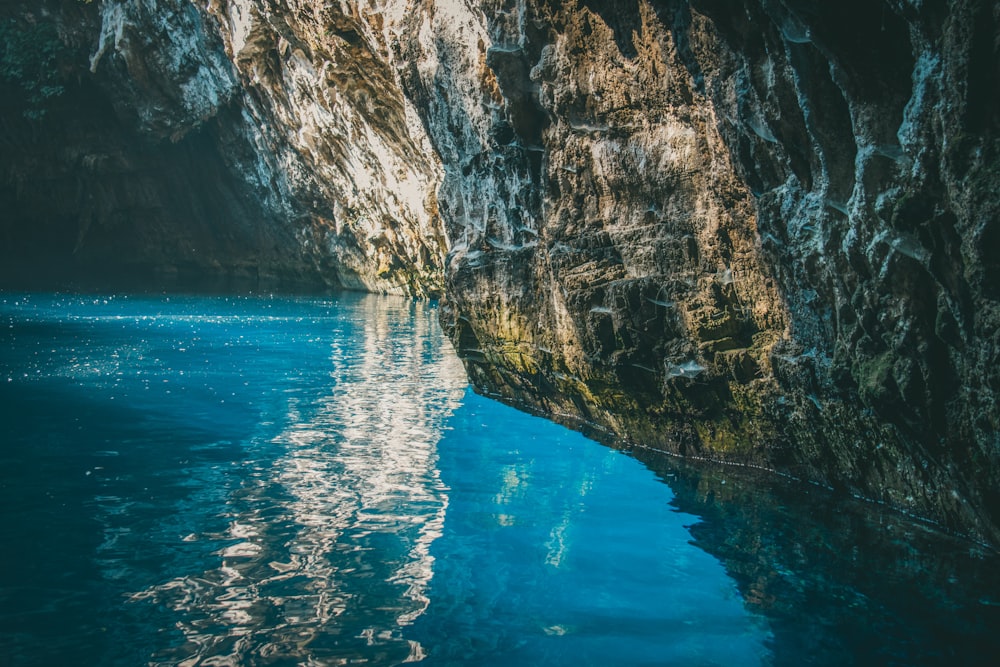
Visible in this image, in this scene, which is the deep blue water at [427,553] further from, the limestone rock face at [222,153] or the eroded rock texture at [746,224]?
the limestone rock face at [222,153]

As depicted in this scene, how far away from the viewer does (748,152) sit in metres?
6.45

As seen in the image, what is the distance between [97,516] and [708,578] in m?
4.73

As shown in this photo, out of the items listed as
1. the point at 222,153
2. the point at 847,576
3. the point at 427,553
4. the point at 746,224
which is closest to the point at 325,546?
the point at 427,553

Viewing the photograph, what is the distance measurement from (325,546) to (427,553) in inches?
29.4

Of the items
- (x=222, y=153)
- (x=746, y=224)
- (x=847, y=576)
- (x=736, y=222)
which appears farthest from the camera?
(x=222, y=153)

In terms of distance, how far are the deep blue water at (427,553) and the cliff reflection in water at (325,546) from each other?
2 centimetres

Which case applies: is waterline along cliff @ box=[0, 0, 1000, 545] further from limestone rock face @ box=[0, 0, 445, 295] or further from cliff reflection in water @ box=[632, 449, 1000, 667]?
limestone rock face @ box=[0, 0, 445, 295]

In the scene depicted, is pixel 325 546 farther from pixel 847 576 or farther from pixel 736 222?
pixel 736 222

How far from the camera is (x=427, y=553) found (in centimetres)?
577

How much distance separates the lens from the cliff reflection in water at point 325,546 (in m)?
4.40

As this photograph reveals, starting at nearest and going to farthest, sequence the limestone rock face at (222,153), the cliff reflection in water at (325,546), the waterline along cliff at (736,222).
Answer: the cliff reflection in water at (325,546) < the waterline along cliff at (736,222) < the limestone rock face at (222,153)

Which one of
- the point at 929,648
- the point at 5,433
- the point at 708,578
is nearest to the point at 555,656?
the point at 708,578

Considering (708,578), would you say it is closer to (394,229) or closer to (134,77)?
(394,229)

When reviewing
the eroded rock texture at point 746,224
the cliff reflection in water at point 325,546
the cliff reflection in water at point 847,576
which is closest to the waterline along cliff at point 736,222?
the eroded rock texture at point 746,224
